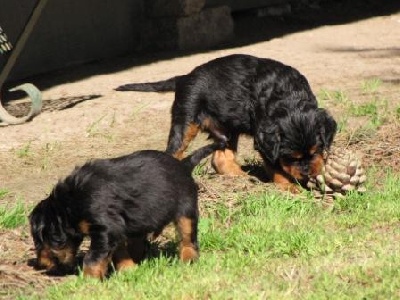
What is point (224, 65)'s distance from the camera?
7219 millimetres

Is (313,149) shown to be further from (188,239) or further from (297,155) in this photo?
(188,239)

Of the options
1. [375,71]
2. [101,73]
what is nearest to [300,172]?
[375,71]

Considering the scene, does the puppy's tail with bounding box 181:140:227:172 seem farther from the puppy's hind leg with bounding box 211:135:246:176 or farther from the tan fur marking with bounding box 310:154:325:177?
the puppy's hind leg with bounding box 211:135:246:176

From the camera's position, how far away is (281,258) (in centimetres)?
525

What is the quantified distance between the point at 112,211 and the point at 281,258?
3.40ft

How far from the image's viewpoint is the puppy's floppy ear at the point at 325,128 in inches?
258

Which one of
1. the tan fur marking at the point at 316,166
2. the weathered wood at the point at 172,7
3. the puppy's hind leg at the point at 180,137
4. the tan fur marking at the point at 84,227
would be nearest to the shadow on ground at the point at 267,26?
the weathered wood at the point at 172,7

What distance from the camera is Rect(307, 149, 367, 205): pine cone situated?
6383 mm

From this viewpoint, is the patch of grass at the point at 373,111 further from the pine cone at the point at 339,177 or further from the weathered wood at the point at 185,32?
the weathered wood at the point at 185,32

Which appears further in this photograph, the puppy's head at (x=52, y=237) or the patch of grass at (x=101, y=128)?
the patch of grass at (x=101, y=128)

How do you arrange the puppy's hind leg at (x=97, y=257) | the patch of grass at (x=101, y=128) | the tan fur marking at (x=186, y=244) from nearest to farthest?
the puppy's hind leg at (x=97, y=257) < the tan fur marking at (x=186, y=244) < the patch of grass at (x=101, y=128)

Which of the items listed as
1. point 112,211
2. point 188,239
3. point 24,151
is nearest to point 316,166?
point 188,239

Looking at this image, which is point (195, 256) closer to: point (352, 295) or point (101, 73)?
point (352, 295)

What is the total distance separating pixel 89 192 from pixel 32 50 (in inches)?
260
